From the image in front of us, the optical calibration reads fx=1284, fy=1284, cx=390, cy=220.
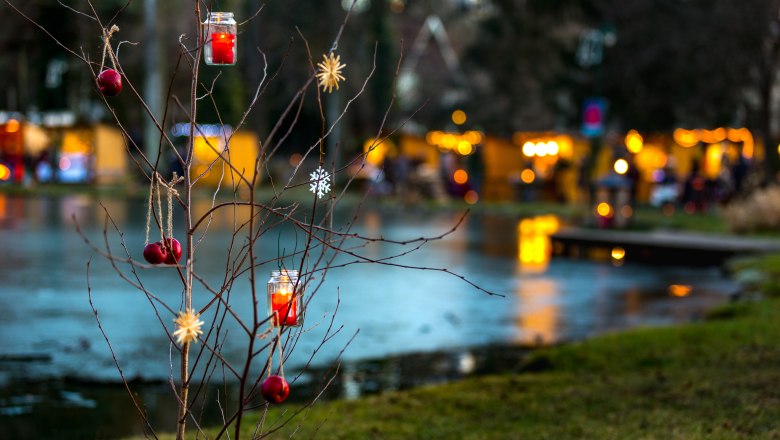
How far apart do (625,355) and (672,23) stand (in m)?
31.2

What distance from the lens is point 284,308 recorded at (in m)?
3.91

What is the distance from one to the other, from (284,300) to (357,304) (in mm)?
10291

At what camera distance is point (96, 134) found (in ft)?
171

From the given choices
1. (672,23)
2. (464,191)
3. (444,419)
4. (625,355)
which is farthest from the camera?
(464,191)

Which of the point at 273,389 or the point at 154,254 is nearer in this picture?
the point at 273,389

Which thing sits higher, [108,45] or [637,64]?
[637,64]

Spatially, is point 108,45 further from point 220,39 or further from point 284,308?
point 284,308

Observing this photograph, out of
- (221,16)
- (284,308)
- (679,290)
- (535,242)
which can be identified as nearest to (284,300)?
(284,308)

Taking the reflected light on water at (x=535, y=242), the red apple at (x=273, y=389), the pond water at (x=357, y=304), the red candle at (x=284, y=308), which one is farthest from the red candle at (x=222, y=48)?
the reflected light on water at (x=535, y=242)

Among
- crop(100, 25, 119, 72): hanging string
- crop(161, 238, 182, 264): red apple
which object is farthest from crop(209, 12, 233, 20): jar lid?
crop(161, 238, 182, 264): red apple

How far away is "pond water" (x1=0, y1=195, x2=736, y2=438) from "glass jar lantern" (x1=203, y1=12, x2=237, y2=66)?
1850 mm

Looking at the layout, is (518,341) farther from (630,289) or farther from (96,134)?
(96,134)

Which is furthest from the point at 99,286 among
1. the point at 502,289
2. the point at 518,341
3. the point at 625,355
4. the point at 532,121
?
the point at 532,121

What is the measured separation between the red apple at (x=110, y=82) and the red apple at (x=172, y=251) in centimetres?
47
